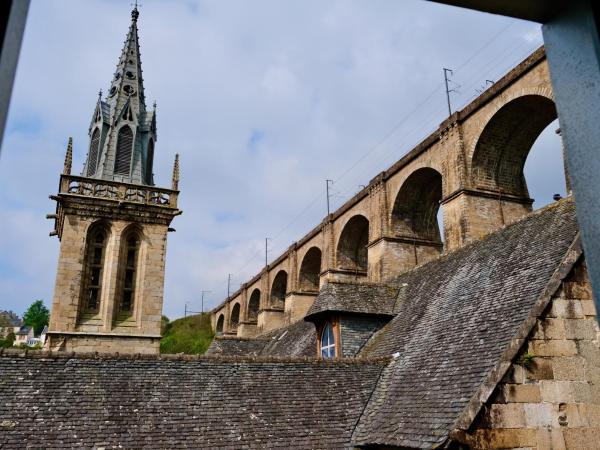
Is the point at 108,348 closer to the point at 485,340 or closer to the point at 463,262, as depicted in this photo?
the point at 463,262

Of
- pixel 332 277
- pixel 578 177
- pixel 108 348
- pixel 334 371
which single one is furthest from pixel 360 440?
pixel 332 277

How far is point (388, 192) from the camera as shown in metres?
24.7

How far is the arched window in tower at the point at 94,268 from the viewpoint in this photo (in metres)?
21.6

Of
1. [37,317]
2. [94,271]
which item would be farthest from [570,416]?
[37,317]

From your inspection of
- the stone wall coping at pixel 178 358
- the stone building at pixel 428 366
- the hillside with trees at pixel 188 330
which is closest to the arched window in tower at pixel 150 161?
the stone building at pixel 428 366

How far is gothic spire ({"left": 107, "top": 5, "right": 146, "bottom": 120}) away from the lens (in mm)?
26312

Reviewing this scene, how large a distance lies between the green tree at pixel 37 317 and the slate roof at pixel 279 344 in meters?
92.2

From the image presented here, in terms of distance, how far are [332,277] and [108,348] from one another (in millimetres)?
12954

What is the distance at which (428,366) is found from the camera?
9805 millimetres

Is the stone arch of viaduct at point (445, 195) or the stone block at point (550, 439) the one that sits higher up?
the stone arch of viaduct at point (445, 195)

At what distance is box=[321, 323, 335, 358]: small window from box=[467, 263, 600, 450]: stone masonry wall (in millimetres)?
6769

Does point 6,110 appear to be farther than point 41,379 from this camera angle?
No

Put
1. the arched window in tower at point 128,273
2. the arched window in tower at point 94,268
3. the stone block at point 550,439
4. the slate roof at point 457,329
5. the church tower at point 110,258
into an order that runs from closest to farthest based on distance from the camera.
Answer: the stone block at point 550,439
the slate roof at point 457,329
the church tower at point 110,258
the arched window in tower at point 94,268
the arched window in tower at point 128,273

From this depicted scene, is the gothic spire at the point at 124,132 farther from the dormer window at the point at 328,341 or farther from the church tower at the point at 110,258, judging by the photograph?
the dormer window at the point at 328,341
